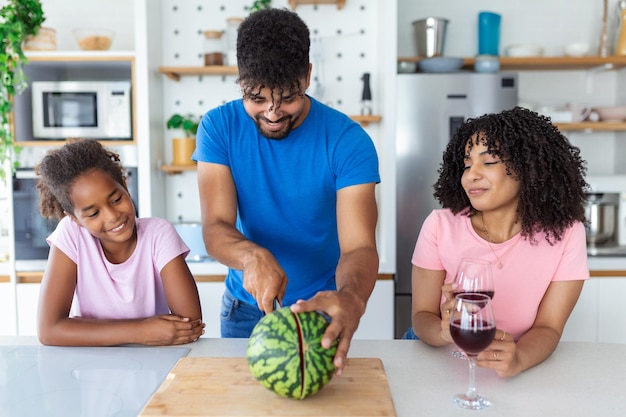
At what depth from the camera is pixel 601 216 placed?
316cm

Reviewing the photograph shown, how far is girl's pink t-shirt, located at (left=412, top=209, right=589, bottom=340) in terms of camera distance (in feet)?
4.85

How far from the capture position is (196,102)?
352 centimetres

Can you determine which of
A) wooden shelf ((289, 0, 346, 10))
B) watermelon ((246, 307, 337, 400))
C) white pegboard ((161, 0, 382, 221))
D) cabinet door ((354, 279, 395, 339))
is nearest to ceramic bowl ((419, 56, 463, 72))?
white pegboard ((161, 0, 382, 221))

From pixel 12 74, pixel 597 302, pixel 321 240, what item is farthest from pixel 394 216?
pixel 12 74

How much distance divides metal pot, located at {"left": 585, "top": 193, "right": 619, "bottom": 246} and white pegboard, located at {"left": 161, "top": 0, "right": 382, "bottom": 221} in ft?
4.22

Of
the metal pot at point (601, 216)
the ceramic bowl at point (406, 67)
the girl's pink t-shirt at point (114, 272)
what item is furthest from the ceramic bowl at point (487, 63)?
the girl's pink t-shirt at point (114, 272)

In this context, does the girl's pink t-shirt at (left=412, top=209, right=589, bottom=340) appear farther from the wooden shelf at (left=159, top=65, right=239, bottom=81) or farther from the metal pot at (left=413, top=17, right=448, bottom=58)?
the metal pot at (left=413, top=17, right=448, bottom=58)

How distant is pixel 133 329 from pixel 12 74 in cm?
211

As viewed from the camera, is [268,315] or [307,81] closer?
[268,315]

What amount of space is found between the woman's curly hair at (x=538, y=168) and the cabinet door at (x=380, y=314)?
1493 mm

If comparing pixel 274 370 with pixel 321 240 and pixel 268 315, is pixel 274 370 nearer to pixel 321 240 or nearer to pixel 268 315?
pixel 268 315

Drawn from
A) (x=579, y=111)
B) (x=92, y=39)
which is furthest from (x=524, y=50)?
(x=92, y=39)

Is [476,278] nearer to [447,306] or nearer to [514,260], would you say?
[447,306]

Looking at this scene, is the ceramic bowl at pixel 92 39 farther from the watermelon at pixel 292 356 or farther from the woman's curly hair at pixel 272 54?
the watermelon at pixel 292 356
